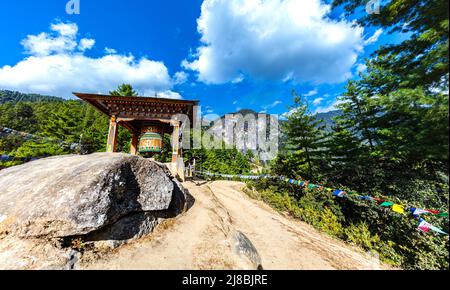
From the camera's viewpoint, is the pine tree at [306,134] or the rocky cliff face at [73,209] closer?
the rocky cliff face at [73,209]

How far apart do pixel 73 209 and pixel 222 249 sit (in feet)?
10.7

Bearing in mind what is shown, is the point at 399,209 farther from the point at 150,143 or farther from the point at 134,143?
the point at 134,143

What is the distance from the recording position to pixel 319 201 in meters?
7.46

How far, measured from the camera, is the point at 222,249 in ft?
11.9

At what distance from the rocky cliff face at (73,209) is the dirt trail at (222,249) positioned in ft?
1.56

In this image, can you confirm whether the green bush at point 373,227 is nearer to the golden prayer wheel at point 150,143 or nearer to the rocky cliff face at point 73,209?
the rocky cliff face at point 73,209

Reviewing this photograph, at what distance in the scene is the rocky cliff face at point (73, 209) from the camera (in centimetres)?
292

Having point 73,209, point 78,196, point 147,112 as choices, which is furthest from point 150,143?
point 73,209

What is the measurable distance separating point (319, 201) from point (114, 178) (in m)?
8.36

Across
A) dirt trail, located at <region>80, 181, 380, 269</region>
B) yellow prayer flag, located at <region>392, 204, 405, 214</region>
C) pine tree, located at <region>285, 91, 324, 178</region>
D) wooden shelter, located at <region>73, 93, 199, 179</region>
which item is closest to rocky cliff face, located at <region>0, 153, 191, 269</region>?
dirt trail, located at <region>80, 181, 380, 269</region>

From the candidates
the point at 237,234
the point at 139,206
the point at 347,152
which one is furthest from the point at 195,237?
the point at 347,152

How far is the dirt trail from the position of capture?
316 centimetres

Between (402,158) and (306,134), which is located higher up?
(306,134)

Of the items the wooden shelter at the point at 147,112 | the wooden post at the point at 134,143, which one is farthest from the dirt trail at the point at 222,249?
the wooden post at the point at 134,143
